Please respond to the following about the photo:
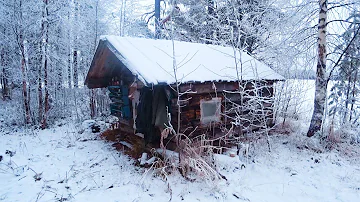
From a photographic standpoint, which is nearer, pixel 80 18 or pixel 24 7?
pixel 24 7

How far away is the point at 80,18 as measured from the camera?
1191cm

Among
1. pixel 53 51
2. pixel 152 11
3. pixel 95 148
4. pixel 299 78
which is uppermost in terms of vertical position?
pixel 152 11

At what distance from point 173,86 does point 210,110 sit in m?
1.58

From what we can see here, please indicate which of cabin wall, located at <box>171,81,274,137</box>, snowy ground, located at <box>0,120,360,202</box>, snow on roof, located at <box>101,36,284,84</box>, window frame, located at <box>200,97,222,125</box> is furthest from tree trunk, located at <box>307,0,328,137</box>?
window frame, located at <box>200,97,222,125</box>

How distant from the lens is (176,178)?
14.8 feet

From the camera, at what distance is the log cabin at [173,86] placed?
5133 mm

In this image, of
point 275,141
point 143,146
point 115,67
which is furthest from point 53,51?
point 275,141

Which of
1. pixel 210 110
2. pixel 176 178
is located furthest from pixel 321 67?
pixel 176 178

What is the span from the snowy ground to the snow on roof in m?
2.20

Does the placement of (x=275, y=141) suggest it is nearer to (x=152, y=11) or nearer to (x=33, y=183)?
(x=33, y=183)

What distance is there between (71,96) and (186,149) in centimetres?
1108

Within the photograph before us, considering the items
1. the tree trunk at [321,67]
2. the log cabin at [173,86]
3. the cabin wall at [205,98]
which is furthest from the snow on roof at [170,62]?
the tree trunk at [321,67]

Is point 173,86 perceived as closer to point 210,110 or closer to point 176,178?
point 210,110

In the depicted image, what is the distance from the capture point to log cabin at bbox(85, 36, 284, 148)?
5.13 meters
